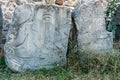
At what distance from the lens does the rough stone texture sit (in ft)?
14.6

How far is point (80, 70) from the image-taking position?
412 cm

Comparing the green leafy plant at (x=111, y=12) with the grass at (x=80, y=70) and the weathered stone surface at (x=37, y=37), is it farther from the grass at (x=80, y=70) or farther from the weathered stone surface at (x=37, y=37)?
the weathered stone surface at (x=37, y=37)

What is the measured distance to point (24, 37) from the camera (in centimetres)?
414

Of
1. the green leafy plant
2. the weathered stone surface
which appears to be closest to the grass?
the weathered stone surface

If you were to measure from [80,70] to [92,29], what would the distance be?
29.9 inches

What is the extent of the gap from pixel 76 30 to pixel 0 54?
1326 millimetres

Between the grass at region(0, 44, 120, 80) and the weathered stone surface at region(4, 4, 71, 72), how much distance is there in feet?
0.43

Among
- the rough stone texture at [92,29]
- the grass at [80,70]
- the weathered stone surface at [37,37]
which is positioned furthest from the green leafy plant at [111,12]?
the weathered stone surface at [37,37]

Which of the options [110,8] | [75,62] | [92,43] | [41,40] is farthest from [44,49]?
[110,8]

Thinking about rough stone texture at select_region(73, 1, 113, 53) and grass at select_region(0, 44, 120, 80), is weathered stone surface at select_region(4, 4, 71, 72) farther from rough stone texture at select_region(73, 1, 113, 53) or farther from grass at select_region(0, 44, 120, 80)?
rough stone texture at select_region(73, 1, 113, 53)

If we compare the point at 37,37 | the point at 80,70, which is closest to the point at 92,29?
the point at 80,70

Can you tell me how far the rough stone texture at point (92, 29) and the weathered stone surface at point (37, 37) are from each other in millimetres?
240

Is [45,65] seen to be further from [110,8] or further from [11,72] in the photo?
[110,8]

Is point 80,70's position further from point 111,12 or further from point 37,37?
point 111,12
